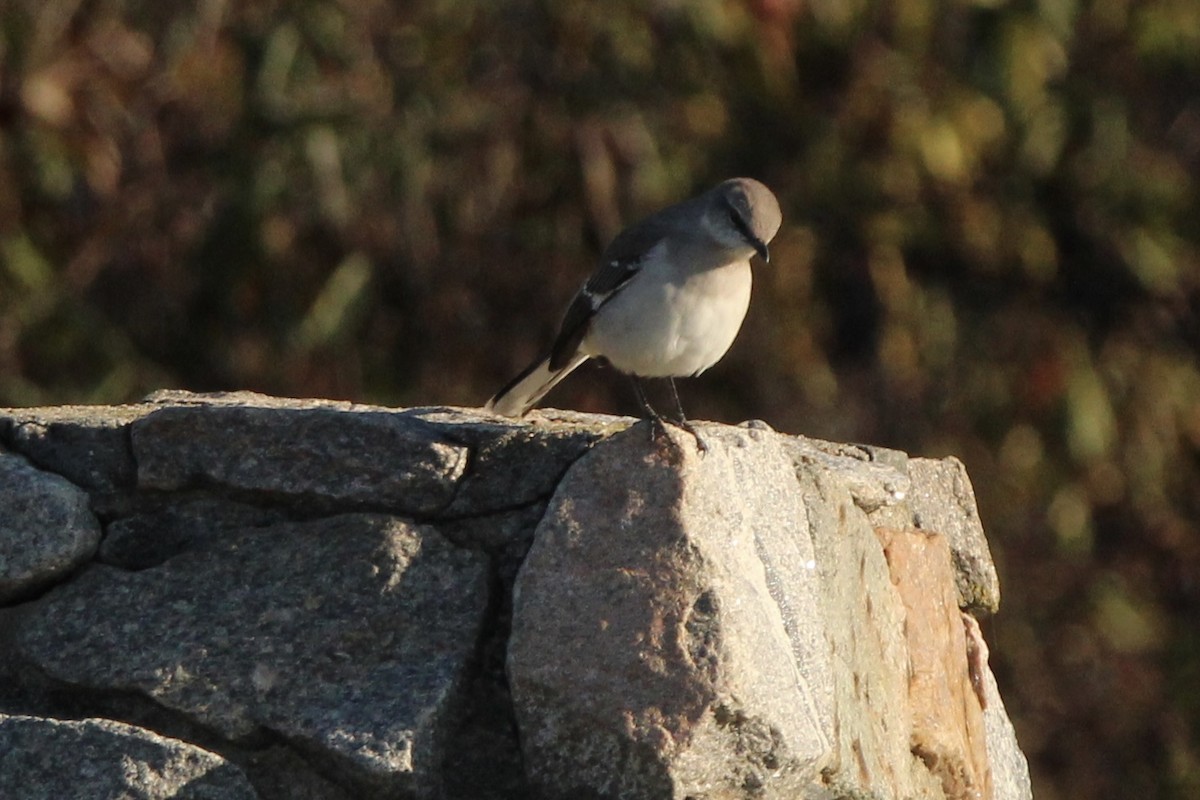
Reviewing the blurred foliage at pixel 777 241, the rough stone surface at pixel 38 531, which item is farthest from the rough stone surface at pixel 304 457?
the blurred foliage at pixel 777 241

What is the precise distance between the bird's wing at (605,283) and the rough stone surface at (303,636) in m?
1.50

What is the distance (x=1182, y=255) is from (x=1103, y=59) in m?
1.17

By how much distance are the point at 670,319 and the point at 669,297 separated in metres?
0.06

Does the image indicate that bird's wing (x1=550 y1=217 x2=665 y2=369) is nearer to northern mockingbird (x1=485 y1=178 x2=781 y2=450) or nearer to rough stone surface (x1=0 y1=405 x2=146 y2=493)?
northern mockingbird (x1=485 y1=178 x2=781 y2=450)

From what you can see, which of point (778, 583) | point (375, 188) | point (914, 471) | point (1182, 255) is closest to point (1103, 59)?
point (1182, 255)

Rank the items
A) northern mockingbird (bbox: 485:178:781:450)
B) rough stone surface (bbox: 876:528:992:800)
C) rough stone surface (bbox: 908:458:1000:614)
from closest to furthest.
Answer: rough stone surface (bbox: 876:528:992:800)
rough stone surface (bbox: 908:458:1000:614)
northern mockingbird (bbox: 485:178:781:450)

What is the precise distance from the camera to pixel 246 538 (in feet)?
12.6

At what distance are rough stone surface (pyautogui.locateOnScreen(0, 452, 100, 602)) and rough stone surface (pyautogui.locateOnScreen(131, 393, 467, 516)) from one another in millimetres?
149

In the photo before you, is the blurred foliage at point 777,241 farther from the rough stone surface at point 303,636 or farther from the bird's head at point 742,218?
the rough stone surface at point 303,636

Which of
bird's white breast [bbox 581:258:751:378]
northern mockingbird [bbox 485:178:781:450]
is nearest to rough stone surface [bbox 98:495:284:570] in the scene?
northern mockingbird [bbox 485:178:781:450]

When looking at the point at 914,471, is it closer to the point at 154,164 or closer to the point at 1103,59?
the point at 154,164

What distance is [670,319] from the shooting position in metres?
4.96

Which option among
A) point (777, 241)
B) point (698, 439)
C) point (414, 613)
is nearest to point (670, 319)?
point (698, 439)

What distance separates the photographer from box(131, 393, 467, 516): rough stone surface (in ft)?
12.6
